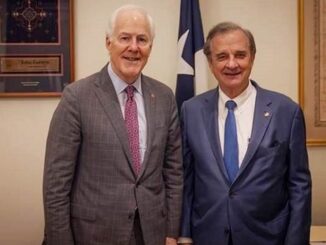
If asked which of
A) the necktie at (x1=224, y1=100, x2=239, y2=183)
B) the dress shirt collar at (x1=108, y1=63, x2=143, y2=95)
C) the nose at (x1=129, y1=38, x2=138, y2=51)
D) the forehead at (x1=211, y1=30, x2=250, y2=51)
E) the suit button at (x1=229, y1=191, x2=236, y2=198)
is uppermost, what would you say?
the forehead at (x1=211, y1=30, x2=250, y2=51)

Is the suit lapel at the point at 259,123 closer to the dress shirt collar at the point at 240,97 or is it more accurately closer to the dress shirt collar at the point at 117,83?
the dress shirt collar at the point at 240,97

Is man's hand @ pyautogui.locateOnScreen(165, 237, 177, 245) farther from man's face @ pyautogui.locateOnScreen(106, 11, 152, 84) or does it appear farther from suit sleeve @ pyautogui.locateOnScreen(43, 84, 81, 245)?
man's face @ pyautogui.locateOnScreen(106, 11, 152, 84)

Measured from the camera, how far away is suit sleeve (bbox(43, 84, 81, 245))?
63.6 inches

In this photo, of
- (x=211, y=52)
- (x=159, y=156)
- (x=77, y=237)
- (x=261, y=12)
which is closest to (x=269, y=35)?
(x=261, y=12)

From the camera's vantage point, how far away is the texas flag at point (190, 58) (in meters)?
2.43

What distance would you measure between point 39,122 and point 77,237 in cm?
107

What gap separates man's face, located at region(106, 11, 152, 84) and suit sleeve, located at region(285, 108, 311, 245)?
26.1 inches

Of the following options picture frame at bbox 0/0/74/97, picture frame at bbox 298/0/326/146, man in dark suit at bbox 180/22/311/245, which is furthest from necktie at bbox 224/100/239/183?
picture frame at bbox 0/0/74/97

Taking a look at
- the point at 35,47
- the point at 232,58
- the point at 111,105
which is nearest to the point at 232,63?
the point at 232,58

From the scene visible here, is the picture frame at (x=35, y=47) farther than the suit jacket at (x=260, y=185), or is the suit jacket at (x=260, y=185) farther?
the picture frame at (x=35, y=47)

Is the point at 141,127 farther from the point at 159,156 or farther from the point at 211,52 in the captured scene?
the point at 211,52

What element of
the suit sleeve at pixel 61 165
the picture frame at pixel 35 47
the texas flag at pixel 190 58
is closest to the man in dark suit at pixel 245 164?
the suit sleeve at pixel 61 165

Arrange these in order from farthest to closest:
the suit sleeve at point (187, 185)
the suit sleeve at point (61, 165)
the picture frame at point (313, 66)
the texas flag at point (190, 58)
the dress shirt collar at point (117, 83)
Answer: the picture frame at point (313, 66) < the texas flag at point (190, 58) < the suit sleeve at point (187, 185) < the dress shirt collar at point (117, 83) < the suit sleeve at point (61, 165)

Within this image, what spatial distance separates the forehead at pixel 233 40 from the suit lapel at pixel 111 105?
47 cm
